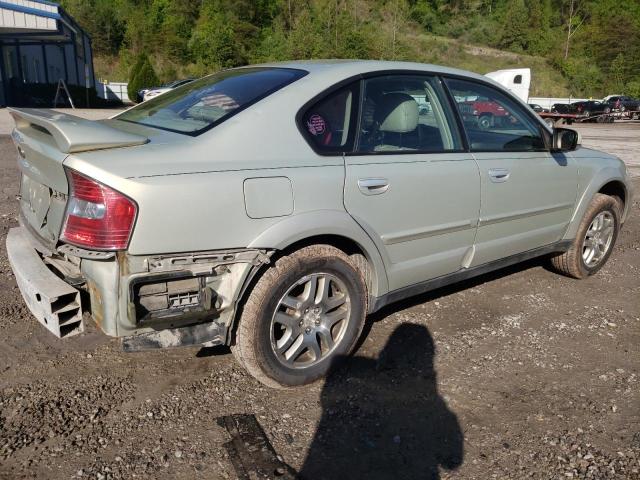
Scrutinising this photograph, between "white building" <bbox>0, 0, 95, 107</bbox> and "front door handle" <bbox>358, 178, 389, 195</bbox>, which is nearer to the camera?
"front door handle" <bbox>358, 178, 389, 195</bbox>

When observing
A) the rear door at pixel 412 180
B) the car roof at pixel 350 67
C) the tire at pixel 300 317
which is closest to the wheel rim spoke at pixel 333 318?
the tire at pixel 300 317

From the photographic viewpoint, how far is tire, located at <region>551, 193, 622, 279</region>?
4676 millimetres

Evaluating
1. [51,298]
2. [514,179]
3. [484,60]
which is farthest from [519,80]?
[484,60]

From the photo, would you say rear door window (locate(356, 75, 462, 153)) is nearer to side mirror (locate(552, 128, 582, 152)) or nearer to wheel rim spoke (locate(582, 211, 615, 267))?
side mirror (locate(552, 128, 582, 152))

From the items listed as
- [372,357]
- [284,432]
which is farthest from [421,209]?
[284,432]

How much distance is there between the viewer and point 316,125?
2967 millimetres

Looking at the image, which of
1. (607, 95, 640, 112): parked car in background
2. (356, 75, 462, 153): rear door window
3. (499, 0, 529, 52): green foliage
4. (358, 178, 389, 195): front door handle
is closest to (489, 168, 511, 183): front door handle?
(356, 75, 462, 153): rear door window

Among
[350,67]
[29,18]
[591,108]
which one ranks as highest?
[350,67]

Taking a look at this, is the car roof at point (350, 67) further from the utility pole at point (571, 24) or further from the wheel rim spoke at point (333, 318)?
the utility pole at point (571, 24)

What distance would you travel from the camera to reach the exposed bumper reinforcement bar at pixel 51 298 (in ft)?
8.29

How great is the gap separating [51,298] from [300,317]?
1.18 metres

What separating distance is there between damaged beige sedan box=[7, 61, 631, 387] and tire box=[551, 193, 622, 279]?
2.94ft

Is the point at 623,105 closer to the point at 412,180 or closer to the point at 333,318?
the point at 412,180

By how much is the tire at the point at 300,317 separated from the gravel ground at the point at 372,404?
0.16 m
